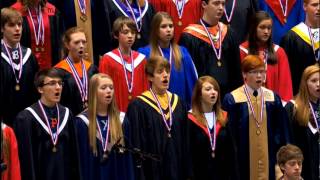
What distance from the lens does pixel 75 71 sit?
8.42 metres

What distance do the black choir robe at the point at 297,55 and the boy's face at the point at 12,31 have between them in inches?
123

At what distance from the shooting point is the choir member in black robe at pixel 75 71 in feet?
27.4

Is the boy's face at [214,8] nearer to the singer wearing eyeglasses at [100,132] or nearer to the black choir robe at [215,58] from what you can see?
the black choir robe at [215,58]

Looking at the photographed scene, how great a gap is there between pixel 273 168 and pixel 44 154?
8.04 ft

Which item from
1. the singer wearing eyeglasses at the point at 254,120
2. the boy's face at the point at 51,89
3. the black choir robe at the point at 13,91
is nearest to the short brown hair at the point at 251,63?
the singer wearing eyeglasses at the point at 254,120

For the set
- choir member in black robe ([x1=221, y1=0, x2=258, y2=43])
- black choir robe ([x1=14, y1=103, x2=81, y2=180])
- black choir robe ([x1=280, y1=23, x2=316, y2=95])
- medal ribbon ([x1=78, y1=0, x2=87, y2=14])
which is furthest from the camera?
choir member in black robe ([x1=221, y1=0, x2=258, y2=43])

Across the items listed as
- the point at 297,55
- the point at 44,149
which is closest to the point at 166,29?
the point at 297,55

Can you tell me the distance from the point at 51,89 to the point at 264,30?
2.64m

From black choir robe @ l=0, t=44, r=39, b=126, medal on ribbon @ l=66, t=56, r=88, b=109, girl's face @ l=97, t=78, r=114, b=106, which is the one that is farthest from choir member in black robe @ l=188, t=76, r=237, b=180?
black choir robe @ l=0, t=44, r=39, b=126

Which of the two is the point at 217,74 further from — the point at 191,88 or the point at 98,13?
the point at 98,13

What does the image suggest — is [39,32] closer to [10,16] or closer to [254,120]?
[10,16]

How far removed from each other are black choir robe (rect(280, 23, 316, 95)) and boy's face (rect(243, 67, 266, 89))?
1.05 metres

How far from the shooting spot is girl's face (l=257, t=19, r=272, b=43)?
9.21m

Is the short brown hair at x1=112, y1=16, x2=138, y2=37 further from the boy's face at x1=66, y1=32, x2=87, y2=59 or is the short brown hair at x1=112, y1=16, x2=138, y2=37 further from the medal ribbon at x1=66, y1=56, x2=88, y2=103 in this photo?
the medal ribbon at x1=66, y1=56, x2=88, y2=103
